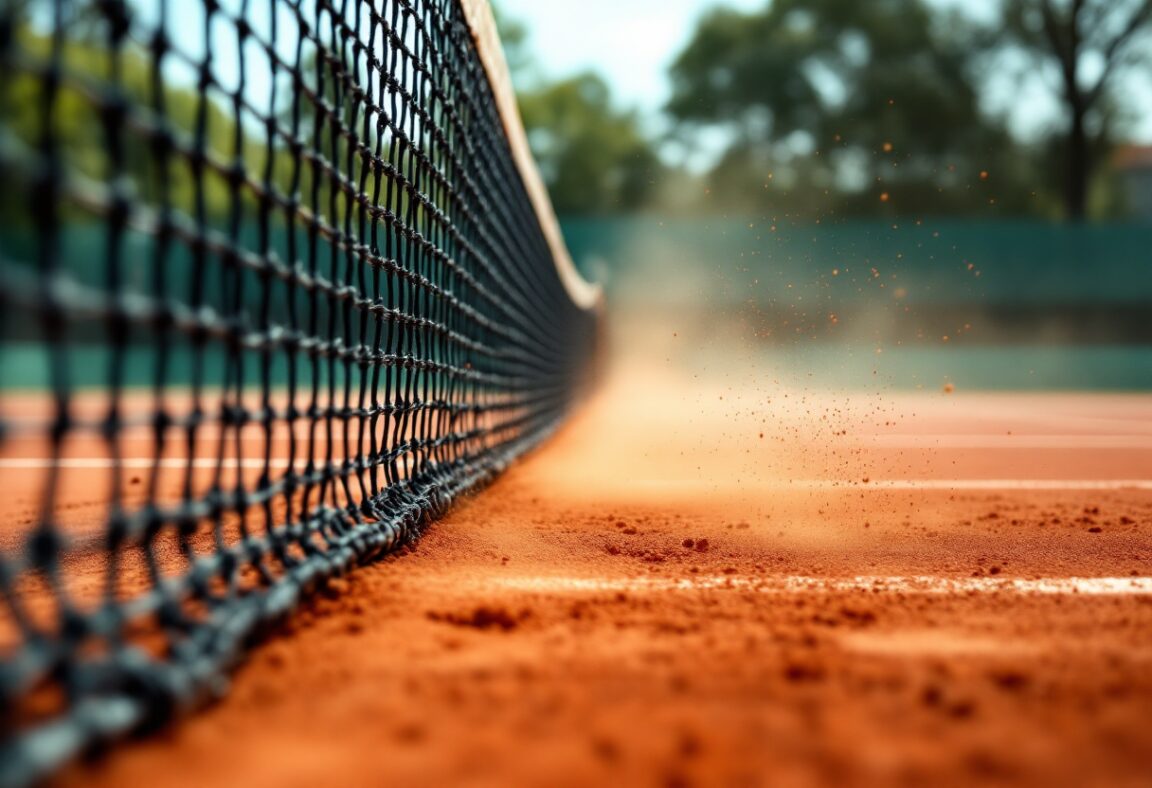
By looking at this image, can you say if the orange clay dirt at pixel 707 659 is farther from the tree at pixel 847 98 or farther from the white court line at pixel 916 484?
the tree at pixel 847 98

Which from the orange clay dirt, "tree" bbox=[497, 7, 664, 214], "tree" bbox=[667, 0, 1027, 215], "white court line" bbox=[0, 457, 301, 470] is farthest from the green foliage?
the orange clay dirt

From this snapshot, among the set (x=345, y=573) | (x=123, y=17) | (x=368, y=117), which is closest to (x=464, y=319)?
(x=368, y=117)

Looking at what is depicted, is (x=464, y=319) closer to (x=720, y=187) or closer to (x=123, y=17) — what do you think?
(x=123, y=17)

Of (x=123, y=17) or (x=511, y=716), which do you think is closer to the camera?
(x=511, y=716)

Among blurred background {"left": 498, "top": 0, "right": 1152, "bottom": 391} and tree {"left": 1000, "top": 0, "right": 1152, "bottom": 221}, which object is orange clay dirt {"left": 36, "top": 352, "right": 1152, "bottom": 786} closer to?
blurred background {"left": 498, "top": 0, "right": 1152, "bottom": 391}

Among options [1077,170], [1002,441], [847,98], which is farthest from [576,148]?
[1002,441]

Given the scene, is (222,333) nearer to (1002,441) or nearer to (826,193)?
(1002,441)
